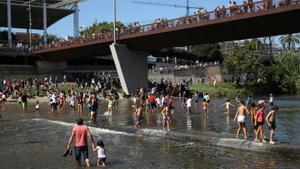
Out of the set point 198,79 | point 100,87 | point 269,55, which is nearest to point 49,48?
point 100,87

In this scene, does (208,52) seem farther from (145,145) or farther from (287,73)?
(145,145)

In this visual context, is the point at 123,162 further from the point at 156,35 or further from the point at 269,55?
the point at 269,55

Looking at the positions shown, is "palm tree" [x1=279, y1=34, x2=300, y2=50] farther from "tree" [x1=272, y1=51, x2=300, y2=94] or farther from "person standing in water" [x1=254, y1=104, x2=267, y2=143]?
"person standing in water" [x1=254, y1=104, x2=267, y2=143]

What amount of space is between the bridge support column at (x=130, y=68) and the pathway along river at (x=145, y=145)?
2714 cm

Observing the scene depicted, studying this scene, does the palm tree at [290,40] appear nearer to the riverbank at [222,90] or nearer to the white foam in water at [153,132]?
the riverbank at [222,90]

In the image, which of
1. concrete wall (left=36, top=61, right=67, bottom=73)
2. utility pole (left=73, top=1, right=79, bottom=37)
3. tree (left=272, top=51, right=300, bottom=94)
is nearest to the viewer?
tree (left=272, top=51, right=300, bottom=94)

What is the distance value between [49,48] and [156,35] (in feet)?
88.9

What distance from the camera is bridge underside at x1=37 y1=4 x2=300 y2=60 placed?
138ft

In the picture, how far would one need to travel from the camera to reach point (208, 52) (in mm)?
116938

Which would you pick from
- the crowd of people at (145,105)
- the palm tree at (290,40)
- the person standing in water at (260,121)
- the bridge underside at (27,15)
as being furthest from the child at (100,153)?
the palm tree at (290,40)

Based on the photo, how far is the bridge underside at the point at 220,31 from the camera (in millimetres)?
42188

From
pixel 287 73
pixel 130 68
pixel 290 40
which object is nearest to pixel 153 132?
pixel 130 68

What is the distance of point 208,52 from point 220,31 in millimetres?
67433

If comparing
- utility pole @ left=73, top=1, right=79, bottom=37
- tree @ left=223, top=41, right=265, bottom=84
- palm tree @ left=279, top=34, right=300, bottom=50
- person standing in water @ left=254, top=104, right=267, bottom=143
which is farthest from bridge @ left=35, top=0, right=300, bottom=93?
palm tree @ left=279, top=34, right=300, bottom=50
